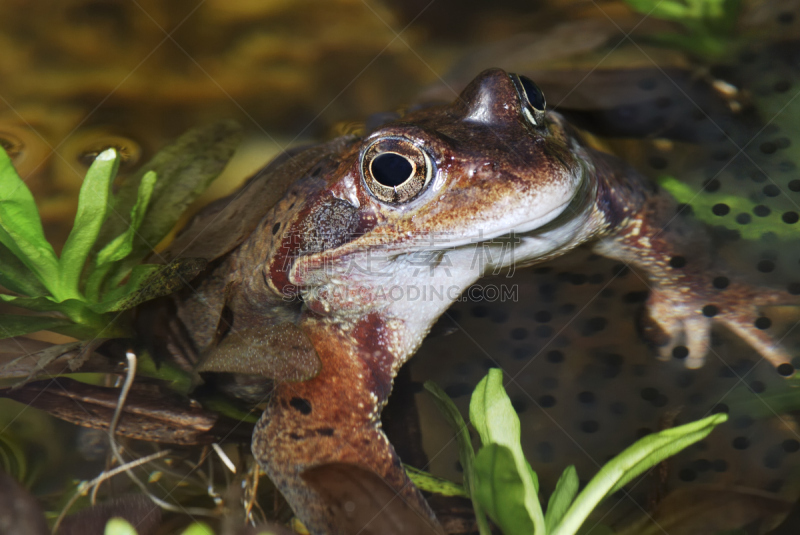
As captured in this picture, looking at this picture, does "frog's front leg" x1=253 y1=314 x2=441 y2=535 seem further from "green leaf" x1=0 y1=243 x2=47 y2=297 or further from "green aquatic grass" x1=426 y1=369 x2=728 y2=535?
"green leaf" x1=0 y1=243 x2=47 y2=297

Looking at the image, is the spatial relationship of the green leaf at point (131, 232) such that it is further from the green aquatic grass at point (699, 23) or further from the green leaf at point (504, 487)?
the green aquatic grass at point (699, 23)

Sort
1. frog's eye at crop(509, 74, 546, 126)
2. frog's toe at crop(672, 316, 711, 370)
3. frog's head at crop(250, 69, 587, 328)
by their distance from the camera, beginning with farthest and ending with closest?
frog's toe at crop(672, 316, 711, 370) < frog's eye at crop(509, 74, 546, 126) < frog's head at crop(250, 69, 587, 328)

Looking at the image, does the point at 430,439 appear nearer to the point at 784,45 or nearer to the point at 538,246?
the point at 538,246

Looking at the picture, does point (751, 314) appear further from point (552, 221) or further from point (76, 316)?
point (76, 316)

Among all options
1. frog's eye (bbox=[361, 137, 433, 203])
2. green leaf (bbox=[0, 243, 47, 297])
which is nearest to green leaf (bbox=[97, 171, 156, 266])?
green leaf (bbox=[0, 243, 47, 297])

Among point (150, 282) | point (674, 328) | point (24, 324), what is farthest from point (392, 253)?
point (24, 324)
